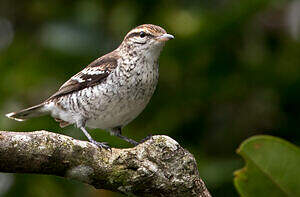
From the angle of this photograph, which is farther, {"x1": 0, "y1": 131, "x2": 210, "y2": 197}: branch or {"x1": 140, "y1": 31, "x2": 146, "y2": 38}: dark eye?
{"x1": 140, "y1": 31, "x2": 146, "y2": 38}: dark eye

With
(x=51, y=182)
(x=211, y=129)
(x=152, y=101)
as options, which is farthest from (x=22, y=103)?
(x=211, y=129)

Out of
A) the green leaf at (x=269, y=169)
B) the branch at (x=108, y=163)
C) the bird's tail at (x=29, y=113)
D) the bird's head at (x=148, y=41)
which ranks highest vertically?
the bird's head at (x=148, y=41)

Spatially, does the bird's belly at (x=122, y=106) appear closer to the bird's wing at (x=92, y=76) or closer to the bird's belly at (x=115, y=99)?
the bird's belly at (x=115, y=99)

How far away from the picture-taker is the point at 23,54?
6.09 meters

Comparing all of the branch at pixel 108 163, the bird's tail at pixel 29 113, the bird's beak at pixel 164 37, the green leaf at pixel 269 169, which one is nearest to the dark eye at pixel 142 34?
the bird's beak at pixel 164 37

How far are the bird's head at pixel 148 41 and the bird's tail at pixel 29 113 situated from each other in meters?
1.19

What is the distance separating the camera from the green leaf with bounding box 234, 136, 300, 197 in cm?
400

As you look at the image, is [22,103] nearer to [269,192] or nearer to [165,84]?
[165,84]

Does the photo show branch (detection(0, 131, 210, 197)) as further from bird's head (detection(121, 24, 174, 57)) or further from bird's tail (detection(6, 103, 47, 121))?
bird's tail (detection(6, 103, 47, 121))

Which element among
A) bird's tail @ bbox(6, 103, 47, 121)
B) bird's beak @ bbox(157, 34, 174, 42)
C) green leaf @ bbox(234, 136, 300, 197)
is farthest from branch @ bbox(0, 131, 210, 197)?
bird's tail @ bbox(6, 103, 47, 121)

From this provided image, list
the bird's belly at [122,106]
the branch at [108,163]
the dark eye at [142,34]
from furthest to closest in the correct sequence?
1. the dark eye at [142,34]
2. the bird's belly at [122,106]
3. the branch at [108,163]

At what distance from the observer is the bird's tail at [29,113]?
5566mm

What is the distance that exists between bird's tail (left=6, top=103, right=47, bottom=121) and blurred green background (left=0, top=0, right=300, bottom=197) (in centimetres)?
9

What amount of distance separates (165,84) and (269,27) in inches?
65.3
